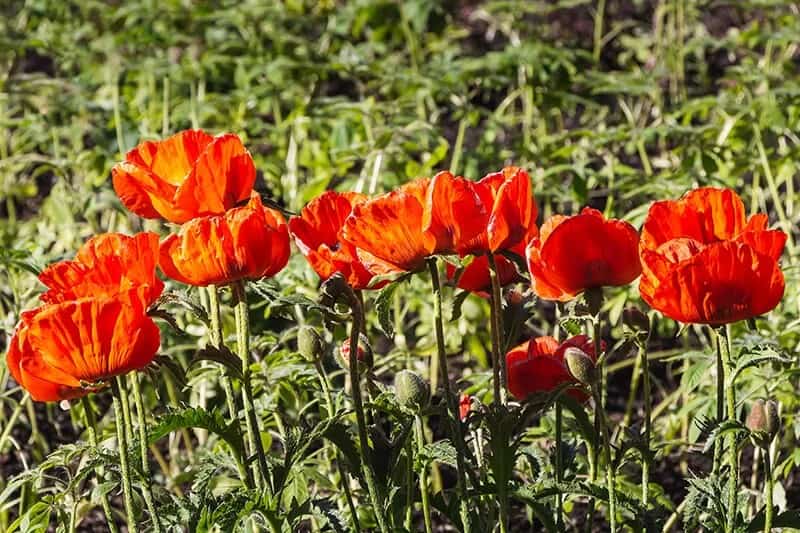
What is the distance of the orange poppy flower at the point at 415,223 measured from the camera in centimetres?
145

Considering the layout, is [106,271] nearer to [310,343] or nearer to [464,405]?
[310,343]

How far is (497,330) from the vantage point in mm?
1570

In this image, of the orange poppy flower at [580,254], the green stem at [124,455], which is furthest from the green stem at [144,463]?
the orange poppy flower at [580,254]

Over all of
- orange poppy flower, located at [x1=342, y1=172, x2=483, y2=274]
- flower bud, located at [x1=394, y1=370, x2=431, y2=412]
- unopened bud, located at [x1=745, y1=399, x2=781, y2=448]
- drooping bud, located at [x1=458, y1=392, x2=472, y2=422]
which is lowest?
drooping bud, located at [x1=458, y1=392, x2=472, y2=422]

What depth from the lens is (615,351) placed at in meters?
1.61

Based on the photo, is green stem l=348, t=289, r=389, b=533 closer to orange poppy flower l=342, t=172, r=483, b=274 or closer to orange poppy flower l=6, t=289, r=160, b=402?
orange poppy flower l=342, t=172, r=483, b=274

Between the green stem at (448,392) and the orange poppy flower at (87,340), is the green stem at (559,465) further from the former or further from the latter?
the orange poppy flower at (87,340)

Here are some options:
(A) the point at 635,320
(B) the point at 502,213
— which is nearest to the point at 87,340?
(B) the point at 502,213

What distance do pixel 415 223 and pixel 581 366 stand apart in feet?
0.80

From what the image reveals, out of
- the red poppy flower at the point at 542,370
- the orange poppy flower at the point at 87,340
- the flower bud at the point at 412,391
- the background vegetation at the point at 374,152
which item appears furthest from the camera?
the background vegetation at the point at 374,152

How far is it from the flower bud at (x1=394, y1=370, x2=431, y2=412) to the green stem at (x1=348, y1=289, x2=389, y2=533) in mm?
47

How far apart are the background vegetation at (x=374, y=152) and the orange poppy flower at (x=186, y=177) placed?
139mm

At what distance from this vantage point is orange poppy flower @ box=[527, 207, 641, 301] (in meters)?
1.48

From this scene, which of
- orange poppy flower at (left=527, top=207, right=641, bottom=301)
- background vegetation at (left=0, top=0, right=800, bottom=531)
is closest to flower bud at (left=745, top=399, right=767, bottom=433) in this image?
background vegetation at (left=0, top=0, right=800, bottom=531)
